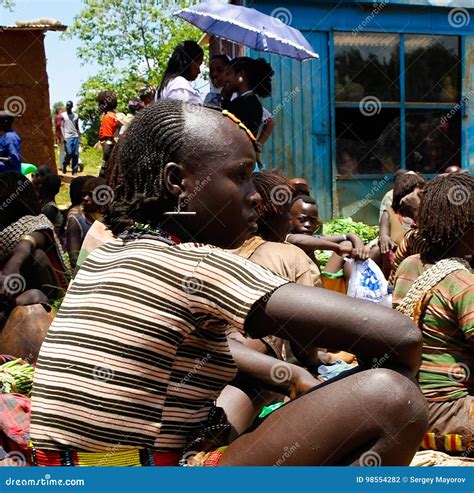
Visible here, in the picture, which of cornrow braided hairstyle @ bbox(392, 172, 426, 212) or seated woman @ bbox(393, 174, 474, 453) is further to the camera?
cornrow braided hairstyle @ bbox(392, 172, 426, 212)

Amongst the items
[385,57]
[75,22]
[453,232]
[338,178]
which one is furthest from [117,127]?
[75,22]

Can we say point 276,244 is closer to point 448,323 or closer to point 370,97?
point 448,323

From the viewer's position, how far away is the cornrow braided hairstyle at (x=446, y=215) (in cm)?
353

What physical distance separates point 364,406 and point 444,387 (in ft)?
5.89

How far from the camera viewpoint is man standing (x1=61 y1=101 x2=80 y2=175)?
15.9 metres

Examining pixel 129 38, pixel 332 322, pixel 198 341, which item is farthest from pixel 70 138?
pixel 332 322

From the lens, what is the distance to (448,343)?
3.37 m

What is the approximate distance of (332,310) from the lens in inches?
68.2

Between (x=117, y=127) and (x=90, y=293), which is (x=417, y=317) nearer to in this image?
(x=90, y=293)

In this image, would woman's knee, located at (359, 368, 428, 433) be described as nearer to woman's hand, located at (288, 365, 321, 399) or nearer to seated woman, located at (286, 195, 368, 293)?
woman's hand, located at (288, 365, 321, 399)

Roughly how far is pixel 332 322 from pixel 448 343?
70.8 inches

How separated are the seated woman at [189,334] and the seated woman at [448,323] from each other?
1562 millimetres

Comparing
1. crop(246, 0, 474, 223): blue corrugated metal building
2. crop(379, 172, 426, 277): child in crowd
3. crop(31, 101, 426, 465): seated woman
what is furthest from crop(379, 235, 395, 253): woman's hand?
crop(31, 101, 426, 465): seated woman

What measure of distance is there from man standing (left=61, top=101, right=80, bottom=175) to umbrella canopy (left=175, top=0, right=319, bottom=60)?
374 inches
